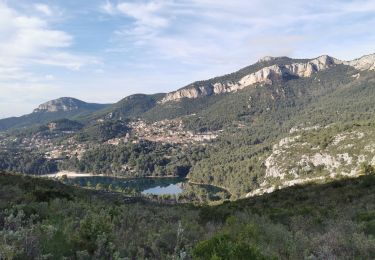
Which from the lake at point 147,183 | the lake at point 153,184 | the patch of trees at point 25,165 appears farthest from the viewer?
the patch of trees at point 25,165

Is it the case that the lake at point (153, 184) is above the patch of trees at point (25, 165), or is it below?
below

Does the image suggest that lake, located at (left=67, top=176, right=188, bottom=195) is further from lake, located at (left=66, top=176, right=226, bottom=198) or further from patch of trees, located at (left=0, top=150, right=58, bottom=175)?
patch of trees, located at (left=0, top=150, right=58, bottom=175)

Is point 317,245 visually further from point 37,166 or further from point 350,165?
point 37,166

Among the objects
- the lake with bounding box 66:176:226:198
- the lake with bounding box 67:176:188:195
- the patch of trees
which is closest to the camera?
the lake with bounding box 66:176:226:198

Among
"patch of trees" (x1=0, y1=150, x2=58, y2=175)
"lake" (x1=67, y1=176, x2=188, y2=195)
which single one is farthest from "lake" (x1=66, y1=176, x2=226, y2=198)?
"patch of trees" (x1=0, y1=150, x2=58, y2=175)

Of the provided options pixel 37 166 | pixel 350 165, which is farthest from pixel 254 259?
pixel 37 166

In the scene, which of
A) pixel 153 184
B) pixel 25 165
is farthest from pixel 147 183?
pixel 25 165

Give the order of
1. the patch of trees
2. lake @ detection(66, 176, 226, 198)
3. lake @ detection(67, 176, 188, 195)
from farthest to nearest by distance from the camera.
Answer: the patch of trees < lake @ detection(67, 176, 188, 195) < lake @ detection(66, 176, 226, 198)

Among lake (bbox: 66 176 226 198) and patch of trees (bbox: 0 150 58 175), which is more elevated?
patch of trees (bbox: 0 150 58 175)

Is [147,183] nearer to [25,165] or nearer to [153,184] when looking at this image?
[153,184]

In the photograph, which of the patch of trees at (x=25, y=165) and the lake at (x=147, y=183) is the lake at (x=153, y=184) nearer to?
the lake at (x=147, y=183)

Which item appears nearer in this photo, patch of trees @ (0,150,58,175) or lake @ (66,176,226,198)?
lake @ (66,176,226,198)

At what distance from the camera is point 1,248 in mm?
4020

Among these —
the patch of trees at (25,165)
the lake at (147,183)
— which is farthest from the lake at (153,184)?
the patch of trees at (25,165)
